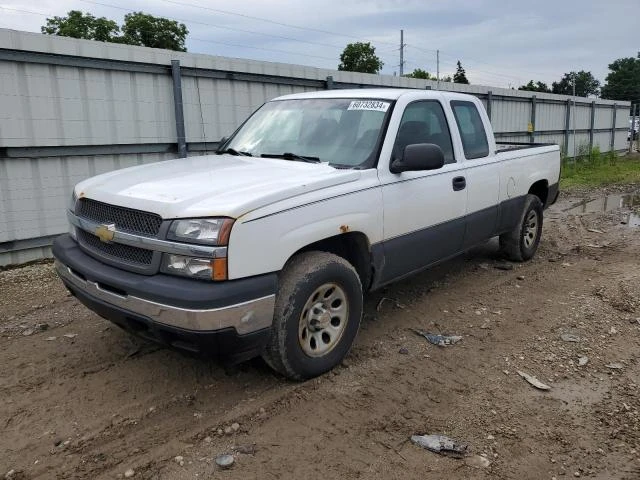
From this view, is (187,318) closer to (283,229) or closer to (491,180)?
(283,229)

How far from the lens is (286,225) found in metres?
3.26

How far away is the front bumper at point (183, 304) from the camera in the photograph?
9.59 ft

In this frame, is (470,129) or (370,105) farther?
(470,129)

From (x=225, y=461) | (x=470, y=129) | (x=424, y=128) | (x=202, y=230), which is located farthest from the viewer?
(x=470, y=129)

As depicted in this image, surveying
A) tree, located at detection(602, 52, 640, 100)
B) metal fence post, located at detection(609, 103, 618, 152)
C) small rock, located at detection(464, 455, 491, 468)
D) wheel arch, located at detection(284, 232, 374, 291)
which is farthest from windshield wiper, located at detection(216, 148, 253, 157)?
tree, located at detection(602, 52, 640, 100)

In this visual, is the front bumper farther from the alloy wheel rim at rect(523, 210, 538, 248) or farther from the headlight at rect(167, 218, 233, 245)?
the alloy wheel rim at rect(523, 210, 538, 248)

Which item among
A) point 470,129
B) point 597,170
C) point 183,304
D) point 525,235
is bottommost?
point 597,170

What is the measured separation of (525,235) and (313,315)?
4.00m

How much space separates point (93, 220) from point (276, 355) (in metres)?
1.49

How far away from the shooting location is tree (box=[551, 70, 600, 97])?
109000 mm

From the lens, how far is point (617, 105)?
80.8 feet

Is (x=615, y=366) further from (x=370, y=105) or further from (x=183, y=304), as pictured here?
(x=183, y=304)

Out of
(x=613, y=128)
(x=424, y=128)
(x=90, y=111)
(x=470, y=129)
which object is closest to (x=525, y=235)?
(x=470, y=129)

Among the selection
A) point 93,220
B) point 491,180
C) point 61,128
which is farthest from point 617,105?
point 93,220
